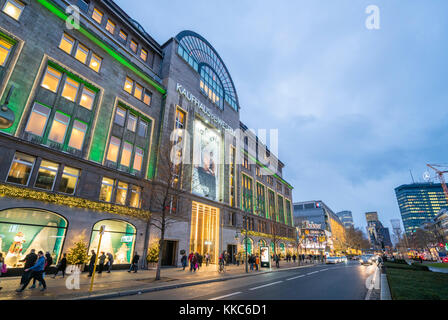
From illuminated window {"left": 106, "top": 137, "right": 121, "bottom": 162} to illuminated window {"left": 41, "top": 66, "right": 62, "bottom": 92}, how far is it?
6.61 m

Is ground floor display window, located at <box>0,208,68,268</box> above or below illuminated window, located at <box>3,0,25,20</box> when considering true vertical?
below

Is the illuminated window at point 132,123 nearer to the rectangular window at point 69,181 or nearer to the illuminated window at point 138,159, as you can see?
the illuminated window at point 138,159

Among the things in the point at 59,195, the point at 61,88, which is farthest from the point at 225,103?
the point at 59,195

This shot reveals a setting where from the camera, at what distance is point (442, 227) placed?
112 m

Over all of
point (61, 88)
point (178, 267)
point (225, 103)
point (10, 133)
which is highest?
point (225, 103)

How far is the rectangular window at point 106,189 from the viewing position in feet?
71.0

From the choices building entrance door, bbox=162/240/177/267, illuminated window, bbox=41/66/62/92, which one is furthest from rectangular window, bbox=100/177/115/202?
illuminated window, bbox=41/66/62/92

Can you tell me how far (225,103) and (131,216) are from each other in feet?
101

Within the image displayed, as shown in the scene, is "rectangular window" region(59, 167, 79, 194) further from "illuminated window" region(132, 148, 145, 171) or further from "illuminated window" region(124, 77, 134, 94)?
"illuminated window" region(124, 77, 134, 94)

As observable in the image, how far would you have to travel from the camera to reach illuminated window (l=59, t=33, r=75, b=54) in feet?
69.9

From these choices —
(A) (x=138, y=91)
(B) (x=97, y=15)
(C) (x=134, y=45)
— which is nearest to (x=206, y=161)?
(A) (x=138, y=91)

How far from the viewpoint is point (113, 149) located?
24047mm

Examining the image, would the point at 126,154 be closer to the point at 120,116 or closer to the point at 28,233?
the point at 120,116
